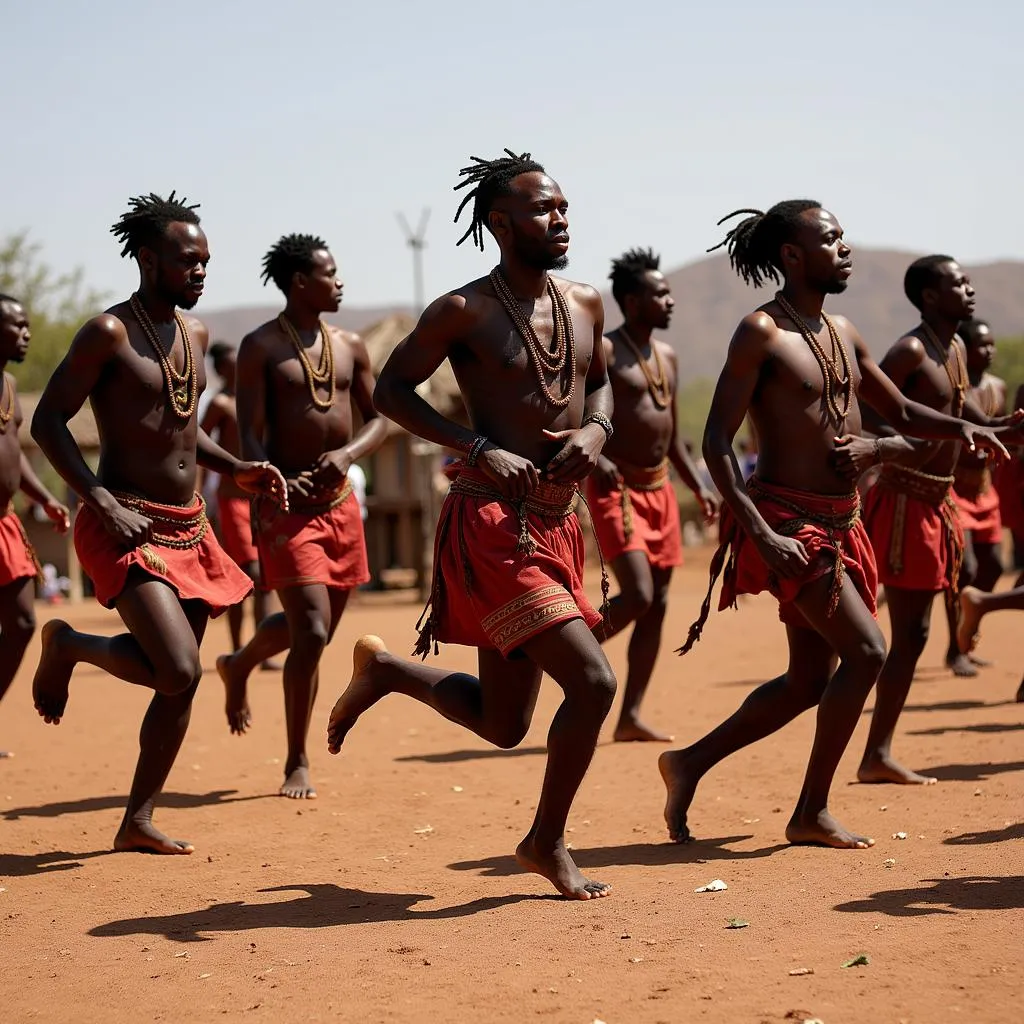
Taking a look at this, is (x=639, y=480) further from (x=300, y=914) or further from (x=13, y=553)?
(x=300, y=914)

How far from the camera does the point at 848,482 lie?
5879mm

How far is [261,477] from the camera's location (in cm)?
646

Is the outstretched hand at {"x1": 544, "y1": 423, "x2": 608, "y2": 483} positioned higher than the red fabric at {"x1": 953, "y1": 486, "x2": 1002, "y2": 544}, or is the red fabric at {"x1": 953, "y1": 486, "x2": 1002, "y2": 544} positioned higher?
the outstretched hand at {"x1": 544, "y1": 423, "x2": 608, "y2": 483}

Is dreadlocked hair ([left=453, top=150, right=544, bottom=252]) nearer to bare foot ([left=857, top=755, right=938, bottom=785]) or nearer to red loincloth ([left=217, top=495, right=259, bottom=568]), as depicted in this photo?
bare foot ([left=857, top=755, right=938, bottom=785])

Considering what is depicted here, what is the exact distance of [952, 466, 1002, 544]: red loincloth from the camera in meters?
10.3

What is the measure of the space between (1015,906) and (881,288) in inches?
5138

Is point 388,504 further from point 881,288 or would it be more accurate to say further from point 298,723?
point 881,288

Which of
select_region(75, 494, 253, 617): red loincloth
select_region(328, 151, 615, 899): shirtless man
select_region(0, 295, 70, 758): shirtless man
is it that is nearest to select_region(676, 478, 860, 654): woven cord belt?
select_region(328, 151, 615, 899): shirtless man

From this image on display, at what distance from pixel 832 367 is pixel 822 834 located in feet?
5.62

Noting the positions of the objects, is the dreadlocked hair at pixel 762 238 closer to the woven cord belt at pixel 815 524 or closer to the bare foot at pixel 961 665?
the woven cord belt at pixel 815 524

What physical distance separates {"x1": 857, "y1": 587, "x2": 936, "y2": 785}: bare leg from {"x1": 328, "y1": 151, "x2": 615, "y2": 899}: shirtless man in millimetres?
2302

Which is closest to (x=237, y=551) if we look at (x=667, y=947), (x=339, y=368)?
(x=339, y=368)

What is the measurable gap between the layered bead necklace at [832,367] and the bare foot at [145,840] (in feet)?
9.91

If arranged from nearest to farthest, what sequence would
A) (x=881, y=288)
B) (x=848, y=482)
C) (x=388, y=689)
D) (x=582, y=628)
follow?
1. (x=582, y=628)
2. (x=388, y=689)
3. (x=848, y=482)
4. (x=881, y=288)
